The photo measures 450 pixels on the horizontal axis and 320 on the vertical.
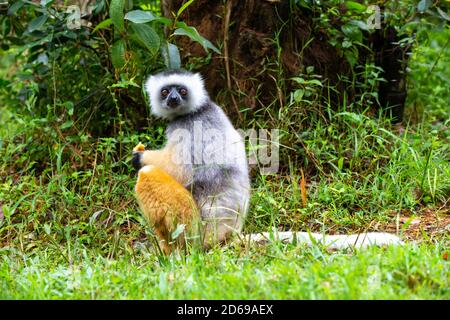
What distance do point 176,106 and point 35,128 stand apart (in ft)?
7.04

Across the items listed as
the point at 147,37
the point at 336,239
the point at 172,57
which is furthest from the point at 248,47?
the point at 336,239

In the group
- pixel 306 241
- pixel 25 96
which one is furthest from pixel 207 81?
pixel 306 241

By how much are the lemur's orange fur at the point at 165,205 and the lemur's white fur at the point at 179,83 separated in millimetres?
839

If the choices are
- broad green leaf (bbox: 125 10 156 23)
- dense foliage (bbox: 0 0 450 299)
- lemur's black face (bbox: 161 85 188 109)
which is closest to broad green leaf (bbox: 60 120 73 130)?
dense foliage (bbox: 0 0 450 299)

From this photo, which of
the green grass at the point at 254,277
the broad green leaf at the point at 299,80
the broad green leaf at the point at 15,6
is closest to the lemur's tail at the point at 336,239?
the green grass at the point at 254,277

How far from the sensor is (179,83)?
19.2 feet

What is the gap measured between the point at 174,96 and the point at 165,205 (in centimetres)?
113

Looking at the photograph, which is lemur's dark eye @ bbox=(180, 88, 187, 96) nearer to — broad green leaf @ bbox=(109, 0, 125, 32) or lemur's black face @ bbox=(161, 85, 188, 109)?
lemur's black face @ bbox=(161, 85, 188, 109)

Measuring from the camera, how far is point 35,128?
7062 millimetres

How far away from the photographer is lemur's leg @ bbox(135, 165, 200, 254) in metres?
5.14

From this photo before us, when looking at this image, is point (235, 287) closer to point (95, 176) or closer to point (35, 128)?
point (95, 176)

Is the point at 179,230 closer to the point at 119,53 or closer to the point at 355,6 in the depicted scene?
the point at 119,53

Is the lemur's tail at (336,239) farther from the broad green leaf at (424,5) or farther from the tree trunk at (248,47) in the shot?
the broad green leaf at (424,5)

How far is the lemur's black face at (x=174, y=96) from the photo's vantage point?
18.8 feet
